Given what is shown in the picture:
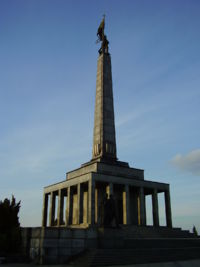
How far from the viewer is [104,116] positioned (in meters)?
34.3

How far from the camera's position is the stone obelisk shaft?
33281mm

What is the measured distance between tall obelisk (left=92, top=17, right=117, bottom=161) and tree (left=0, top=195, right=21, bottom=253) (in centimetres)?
1339

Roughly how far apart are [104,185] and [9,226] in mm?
13706

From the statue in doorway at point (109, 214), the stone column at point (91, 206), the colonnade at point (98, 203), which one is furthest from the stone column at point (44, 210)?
the statue in doorway at point (109, 214)

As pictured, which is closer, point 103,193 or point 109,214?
point 109,214

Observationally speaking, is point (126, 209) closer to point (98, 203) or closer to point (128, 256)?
point (98, 203)

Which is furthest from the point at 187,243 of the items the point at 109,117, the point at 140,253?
the point at 109,117

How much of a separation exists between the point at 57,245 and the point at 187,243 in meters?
11.6

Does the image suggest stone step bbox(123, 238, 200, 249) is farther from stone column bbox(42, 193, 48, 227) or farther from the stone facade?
stone column bbox(42, 193, 48, 227)

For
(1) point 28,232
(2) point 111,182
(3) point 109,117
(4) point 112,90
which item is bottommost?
(1) point 28,232

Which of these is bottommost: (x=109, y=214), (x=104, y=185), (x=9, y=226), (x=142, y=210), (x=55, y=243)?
(x=55, y=243)

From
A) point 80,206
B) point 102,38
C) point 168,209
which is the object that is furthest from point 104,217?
point 102,38

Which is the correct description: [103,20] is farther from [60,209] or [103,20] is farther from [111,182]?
[60,209]

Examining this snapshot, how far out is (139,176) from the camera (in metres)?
34.1
